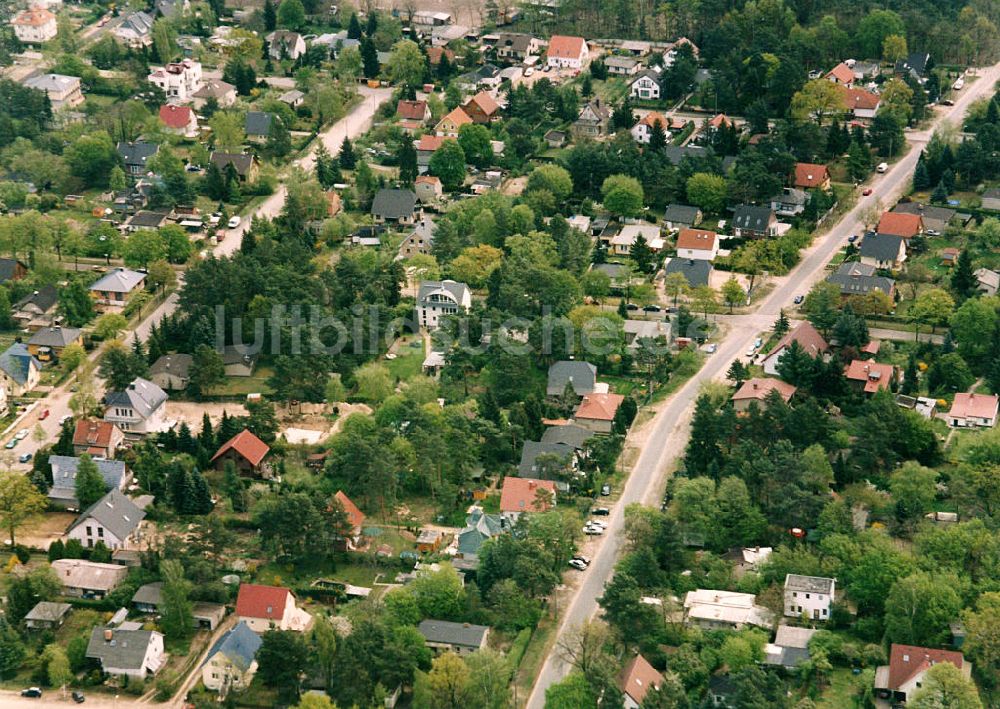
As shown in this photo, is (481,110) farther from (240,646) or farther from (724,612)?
(240,646)

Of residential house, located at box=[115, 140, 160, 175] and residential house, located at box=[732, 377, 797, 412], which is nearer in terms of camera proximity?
residential house, located at box=[732, 377, 797, 412]

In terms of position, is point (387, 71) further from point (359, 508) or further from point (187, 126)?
point (359, 508)

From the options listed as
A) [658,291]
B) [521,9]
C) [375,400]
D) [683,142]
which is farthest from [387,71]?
[375,400]

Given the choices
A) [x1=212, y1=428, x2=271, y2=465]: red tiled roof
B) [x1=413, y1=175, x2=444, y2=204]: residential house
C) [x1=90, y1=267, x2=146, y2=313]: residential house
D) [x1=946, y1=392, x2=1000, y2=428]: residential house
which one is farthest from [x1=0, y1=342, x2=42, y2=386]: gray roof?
[x1=946, y1=392, x2=1000, y2=428]: residential house

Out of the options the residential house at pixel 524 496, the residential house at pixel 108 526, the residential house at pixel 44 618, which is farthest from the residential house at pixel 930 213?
the residential house at pixel 44 618

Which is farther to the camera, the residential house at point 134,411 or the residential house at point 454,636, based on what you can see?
the residential house at point 134,411

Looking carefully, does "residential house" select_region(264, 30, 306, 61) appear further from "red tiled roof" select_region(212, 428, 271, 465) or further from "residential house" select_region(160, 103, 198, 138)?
"red tiled roof" select_region(212, 428, 271, 465)

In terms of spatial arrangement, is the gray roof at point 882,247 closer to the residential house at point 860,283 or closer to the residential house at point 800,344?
the residential house at point 860,283
